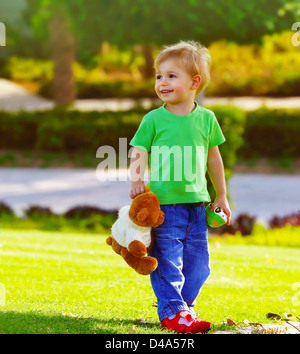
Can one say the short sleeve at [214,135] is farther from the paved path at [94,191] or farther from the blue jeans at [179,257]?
the paved path at [94,191]

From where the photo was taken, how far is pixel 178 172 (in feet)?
11.9

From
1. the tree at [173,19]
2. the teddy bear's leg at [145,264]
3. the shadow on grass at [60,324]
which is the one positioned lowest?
the shadow on grass at [60,324]

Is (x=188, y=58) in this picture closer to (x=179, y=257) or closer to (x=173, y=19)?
(x=179, y=257)

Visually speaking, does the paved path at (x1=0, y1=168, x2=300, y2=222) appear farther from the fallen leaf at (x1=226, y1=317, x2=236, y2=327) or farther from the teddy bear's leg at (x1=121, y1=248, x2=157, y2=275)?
the teddy bear's leg at (x1=121, y1=248, x2=157, y2=275)

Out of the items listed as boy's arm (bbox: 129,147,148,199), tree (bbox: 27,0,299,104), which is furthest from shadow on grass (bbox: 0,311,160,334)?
tree (bbox: 27,0,299,104)

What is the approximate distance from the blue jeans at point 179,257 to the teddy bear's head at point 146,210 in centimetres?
11

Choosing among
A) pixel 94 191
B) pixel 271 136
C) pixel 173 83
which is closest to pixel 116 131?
pixel 94 191

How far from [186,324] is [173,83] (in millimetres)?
1203

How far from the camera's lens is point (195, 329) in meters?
3.52

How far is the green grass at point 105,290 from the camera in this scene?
146 inches

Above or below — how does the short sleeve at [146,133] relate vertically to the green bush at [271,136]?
below

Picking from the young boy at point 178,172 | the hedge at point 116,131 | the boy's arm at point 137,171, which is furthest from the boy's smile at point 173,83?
the hedge at point 116,131

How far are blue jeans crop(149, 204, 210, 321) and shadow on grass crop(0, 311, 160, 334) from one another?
0.60 feet

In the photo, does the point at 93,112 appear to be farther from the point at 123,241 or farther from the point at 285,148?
the point at 123,241
